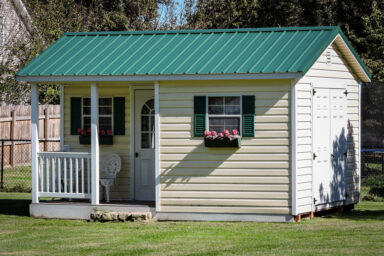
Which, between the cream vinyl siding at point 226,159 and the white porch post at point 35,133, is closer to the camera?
the cream vinyl siding at point 226,159

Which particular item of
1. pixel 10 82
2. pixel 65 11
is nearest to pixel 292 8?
pixel 65 11

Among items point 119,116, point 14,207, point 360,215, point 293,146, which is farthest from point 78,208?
point 360,215

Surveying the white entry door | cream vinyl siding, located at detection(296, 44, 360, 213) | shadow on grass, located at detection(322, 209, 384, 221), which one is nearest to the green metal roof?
cream vinyl siding, located at detection(296, 44, 360, 213)

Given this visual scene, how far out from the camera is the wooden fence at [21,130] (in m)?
23.6

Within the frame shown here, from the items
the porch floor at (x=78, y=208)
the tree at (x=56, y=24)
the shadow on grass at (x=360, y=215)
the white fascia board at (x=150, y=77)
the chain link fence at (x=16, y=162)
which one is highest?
the tree at (x=56, y=24)

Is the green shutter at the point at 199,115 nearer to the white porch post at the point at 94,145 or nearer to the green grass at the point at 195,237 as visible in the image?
the green grass at the point at 195,237

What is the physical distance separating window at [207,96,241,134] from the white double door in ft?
4.72

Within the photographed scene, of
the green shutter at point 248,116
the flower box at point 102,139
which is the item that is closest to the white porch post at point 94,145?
the flower box at point 102,139

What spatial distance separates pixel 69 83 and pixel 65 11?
14.0 m

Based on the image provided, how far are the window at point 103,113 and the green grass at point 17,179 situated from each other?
5.15 metres

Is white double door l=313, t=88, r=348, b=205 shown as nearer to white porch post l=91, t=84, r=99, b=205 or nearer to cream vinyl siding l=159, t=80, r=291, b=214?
cream vinyl siding l=159, t=80, r=291, b=214

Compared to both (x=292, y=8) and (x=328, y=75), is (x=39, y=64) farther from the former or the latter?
(x=292, y=8)

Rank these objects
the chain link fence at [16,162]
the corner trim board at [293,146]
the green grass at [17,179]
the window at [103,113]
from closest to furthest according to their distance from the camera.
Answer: the corner trim board at [293,146]
the window at [103,113]
the green grass at [17,179]
the chain link fence at [16,162]

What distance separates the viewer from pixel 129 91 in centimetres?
1515
